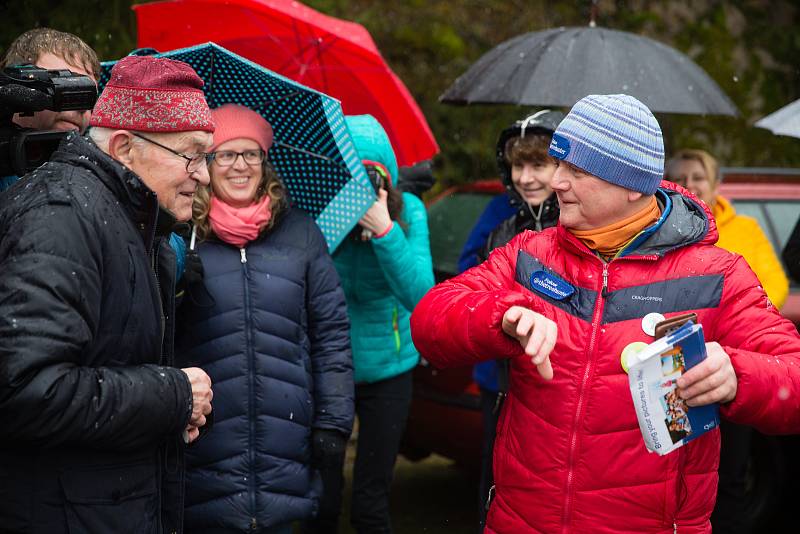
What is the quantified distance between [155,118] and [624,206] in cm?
136

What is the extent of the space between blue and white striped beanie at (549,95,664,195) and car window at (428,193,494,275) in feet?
10.1

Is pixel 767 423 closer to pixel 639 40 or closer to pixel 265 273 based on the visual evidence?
pixel 265 273

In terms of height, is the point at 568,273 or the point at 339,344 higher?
the point at 568,273

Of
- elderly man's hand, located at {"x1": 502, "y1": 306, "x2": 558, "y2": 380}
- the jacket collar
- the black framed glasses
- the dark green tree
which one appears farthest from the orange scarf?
the dark green tree

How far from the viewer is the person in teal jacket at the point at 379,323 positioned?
443 centimetres

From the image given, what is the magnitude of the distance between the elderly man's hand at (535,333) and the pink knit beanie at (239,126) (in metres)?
1.70

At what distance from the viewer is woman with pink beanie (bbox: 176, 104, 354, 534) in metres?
3.49

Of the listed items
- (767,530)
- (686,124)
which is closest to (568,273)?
(767,530)

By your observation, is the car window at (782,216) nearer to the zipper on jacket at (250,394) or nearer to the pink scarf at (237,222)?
the pink scarf at (237,222)

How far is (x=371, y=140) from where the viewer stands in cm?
448

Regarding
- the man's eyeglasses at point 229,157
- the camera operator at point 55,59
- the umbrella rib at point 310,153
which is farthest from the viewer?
the umbrella rib at point 310,153

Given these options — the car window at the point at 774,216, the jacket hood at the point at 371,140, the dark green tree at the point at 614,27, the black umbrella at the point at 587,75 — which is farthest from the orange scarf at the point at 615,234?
the dark green tree at the point at 614,27

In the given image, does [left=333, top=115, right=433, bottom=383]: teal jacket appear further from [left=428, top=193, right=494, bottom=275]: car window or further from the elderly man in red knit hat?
the elderly man in red knit hat

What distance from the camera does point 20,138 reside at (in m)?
2.82
